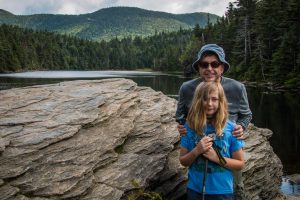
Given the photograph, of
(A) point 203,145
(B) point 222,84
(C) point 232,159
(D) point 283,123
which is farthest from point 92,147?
(D) point 283,123

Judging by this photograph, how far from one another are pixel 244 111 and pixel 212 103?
1.93 m

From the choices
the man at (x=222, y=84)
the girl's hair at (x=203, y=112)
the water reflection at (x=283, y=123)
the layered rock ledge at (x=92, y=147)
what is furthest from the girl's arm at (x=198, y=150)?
the water reflection at (x=283, y=123)

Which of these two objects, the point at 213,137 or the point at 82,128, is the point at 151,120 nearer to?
the point at 82,128

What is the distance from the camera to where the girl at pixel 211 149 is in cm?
572

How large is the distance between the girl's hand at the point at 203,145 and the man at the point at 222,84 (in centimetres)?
100

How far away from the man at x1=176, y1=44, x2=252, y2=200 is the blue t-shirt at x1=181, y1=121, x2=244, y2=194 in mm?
664

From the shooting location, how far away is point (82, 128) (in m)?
A: 8.66

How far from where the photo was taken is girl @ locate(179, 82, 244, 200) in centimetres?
572

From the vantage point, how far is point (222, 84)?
7289 mm

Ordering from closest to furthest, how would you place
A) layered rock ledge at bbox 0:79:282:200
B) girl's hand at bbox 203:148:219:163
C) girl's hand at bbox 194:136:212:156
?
girl's hand at bbox 194:136:212:156, girl's hand at bbox 203:148:219:163, layered rock ledge at bbox 0:79:282:200

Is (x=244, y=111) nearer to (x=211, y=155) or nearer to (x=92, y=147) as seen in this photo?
(x=211, y=155)

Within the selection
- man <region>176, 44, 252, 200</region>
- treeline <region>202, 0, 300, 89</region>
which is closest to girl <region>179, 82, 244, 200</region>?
man <region>176, 44, 252, 200</region>

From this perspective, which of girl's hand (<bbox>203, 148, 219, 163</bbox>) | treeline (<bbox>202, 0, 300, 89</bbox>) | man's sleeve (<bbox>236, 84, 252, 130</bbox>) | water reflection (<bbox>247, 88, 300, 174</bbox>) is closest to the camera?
girl's hand (<bbox>203, 148, 219, 163</bbox>)

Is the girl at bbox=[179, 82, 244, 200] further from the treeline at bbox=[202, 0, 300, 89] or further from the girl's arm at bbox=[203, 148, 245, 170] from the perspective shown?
the treeline at bbox=[202, 0, 300, 89]
